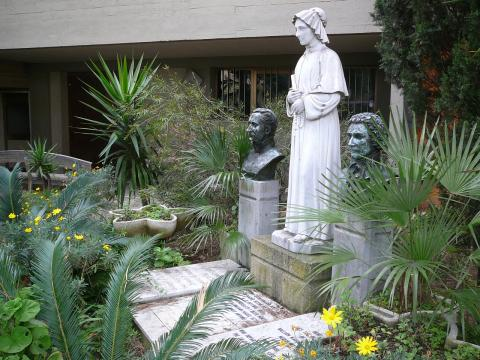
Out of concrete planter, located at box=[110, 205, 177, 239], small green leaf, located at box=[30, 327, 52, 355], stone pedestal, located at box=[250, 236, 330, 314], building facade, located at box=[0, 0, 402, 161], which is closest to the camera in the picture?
small green leaf, located at box=[30, 327, 52, 355]

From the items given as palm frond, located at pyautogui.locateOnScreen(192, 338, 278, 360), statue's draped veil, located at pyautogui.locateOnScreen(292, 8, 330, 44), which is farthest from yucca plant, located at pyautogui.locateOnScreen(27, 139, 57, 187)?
palm frond, located at pyautogui.locateOnScreen(192, 338, 278, 360)

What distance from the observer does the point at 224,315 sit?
13.1ft

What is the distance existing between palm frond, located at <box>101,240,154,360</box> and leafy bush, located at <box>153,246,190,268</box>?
2212 millimetres

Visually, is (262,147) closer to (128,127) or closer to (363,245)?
(363,245)

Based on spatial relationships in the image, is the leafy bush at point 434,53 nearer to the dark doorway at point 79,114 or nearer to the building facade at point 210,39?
the building facade at point 210,39

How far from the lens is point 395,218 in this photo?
2.79m

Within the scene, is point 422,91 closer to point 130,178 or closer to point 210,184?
point 210,184

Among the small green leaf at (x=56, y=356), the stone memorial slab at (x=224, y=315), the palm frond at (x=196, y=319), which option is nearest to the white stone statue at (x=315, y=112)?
the stone memorial slab at (x=224, y=315)

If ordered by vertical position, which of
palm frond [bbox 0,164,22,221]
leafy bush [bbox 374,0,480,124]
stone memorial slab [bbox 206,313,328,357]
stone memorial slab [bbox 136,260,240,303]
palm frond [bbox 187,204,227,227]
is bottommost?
stone memorial slab [bbox 136,260,240,303]

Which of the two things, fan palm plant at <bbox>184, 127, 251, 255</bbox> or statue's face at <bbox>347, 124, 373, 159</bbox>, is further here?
fan palm plant at <bbox>184, 127, 251, 255</bbox>

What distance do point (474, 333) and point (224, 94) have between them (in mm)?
8302

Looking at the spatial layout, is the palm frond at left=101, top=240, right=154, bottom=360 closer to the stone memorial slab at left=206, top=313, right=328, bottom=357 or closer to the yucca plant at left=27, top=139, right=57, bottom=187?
the stone memorial slab at left=206, top=313, right=328, bottom=357

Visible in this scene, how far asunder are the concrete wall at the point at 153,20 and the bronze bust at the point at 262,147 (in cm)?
298

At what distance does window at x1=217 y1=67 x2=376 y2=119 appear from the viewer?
9.25m
